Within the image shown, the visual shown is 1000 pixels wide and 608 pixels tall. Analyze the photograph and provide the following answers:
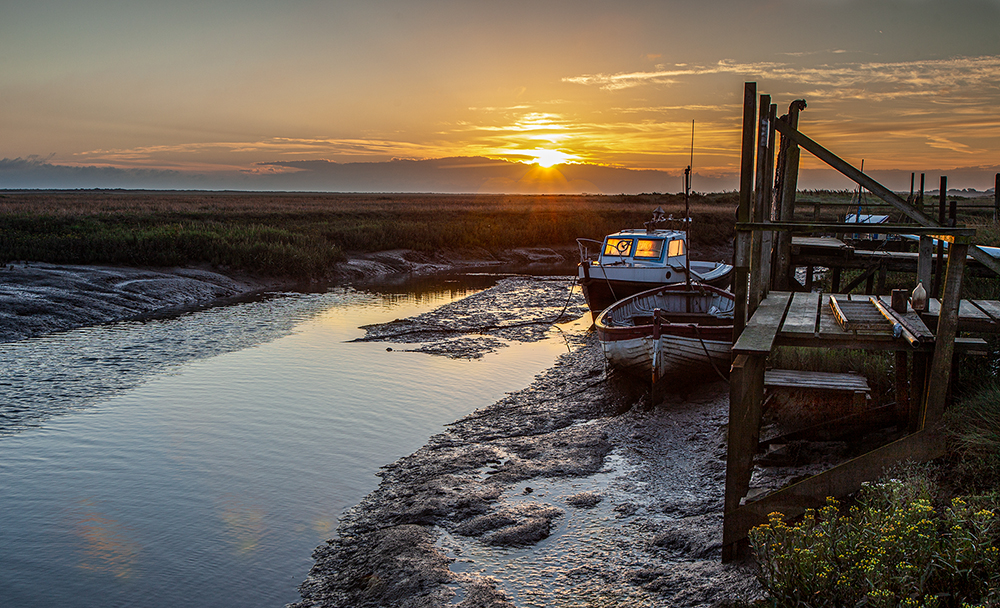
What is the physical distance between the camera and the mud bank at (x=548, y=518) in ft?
17.7

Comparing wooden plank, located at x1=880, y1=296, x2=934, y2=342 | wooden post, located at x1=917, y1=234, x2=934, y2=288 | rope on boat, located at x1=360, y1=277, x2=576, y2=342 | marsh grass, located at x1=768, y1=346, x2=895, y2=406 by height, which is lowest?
rope on boat, located at x1=360, y1=277, x2=576, y2=342

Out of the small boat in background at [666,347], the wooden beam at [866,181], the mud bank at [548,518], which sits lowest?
the mud bank at [548,518]

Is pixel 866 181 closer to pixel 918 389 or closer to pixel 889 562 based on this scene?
pixel 918 389

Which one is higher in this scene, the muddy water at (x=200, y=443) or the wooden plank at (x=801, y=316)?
the wooden plank at (x=801, y=316)

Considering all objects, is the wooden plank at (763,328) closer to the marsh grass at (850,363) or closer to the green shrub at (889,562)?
the marsh grass at (850,363)

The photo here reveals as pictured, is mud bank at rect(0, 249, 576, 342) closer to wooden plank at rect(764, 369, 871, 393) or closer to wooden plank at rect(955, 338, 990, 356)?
wooden plank at rect(764, 369, 871, 393)

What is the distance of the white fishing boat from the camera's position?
18.9m

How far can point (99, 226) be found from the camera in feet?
94.2

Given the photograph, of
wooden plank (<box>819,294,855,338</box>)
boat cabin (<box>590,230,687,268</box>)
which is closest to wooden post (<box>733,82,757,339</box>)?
wooden plank (<box>819,294,855,338</box>)

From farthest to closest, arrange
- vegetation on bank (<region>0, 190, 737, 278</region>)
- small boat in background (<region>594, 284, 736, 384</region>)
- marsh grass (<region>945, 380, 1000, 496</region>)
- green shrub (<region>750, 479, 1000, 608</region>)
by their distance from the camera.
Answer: vegetation on bank (<region>0, 190, 737, 278</region>), small boat in background (<region>594, 284, 736, 384</region>), marsh grass (<region>945, 380, 1000, 496</region>), green shrub (<region>750, 479, 1000, 608</region>)

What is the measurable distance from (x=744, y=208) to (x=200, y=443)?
7.69 metres

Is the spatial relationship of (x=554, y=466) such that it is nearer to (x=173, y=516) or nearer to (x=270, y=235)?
(x=173, y=516)

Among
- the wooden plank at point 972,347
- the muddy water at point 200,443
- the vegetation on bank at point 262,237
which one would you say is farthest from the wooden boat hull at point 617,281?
the vegetation on bank at point 262,237

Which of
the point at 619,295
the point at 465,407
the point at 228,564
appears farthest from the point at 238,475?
the point at 619,295
